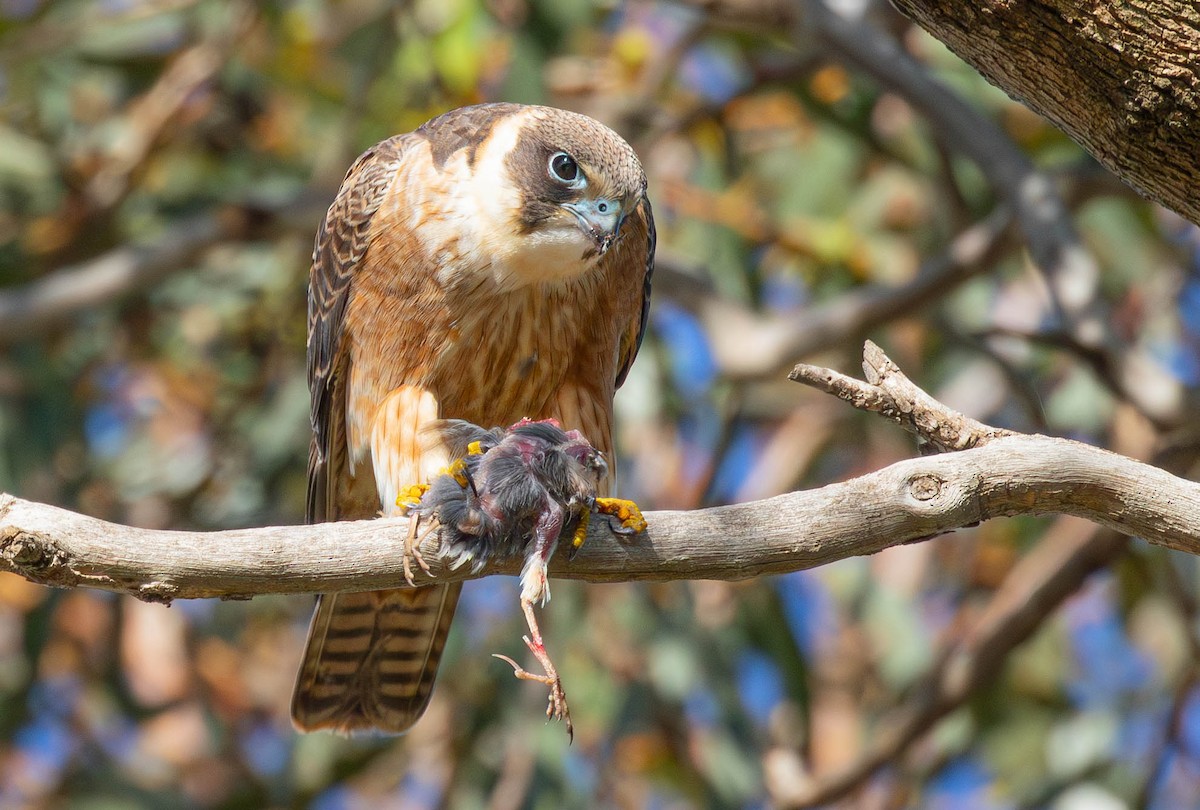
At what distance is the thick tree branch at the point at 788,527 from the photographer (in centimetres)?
255

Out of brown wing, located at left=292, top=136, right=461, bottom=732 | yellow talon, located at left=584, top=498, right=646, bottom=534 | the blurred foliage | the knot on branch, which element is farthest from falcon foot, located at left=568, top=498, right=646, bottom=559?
the blurred foliage

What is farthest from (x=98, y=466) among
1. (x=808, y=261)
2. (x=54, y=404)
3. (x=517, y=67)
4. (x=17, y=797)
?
(x=808, y=261)

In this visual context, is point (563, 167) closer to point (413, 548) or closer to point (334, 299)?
point (334, 299)

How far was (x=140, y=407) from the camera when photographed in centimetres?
765

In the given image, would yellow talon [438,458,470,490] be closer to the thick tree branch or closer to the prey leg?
the prey leg

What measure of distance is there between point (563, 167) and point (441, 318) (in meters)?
0.51

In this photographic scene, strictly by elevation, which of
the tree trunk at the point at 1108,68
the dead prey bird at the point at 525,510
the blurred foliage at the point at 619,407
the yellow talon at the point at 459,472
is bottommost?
the blurred foliage at the point at 619,407

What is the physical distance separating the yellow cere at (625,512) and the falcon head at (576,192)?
2.85 ft

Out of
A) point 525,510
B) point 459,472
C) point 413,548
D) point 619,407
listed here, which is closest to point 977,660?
point 619,407

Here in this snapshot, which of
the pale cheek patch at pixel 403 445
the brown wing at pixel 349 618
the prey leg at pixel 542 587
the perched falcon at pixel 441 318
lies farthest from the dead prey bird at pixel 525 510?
the brown wing at pixel 349 618

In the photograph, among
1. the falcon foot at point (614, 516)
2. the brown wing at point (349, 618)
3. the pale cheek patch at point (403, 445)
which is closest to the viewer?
the falcon foot at point (614, 516)

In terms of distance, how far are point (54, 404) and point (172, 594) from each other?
4.17 m

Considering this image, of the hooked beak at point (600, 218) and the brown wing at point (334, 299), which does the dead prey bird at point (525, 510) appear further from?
the brown wing at point (334, 299)

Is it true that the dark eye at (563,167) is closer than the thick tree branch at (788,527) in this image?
No
